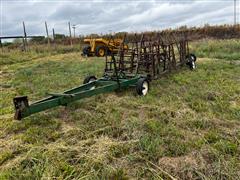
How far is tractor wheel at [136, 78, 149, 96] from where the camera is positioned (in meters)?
5.40

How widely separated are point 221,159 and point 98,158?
144 cm

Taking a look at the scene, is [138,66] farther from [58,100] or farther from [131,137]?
[131,137]

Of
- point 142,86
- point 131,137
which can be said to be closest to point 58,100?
point 131,137

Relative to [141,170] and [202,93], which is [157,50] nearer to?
[202,93]

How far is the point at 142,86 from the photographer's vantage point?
5445mm

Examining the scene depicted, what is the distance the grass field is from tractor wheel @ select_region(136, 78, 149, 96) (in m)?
0.16

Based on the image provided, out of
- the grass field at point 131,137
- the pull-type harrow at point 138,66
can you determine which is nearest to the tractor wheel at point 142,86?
the pull-type harrow at point 138,66

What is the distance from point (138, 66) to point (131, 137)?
3.29 metres

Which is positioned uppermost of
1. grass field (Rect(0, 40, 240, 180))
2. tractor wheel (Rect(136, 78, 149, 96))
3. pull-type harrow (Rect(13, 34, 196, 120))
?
pull-type harrow (Rect(13, 34, 196, 120))

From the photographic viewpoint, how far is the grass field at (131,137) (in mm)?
2703

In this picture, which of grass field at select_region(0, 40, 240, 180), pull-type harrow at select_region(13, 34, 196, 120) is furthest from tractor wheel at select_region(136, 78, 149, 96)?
grass field at select_region(0, 40, 240, 180)

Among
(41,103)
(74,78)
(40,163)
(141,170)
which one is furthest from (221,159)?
(74,78)

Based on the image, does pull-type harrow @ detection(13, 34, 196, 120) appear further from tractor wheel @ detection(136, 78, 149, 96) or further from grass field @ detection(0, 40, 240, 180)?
grass field @ detection(0, 40, 240, 180)

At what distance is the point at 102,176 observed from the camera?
103 inches
